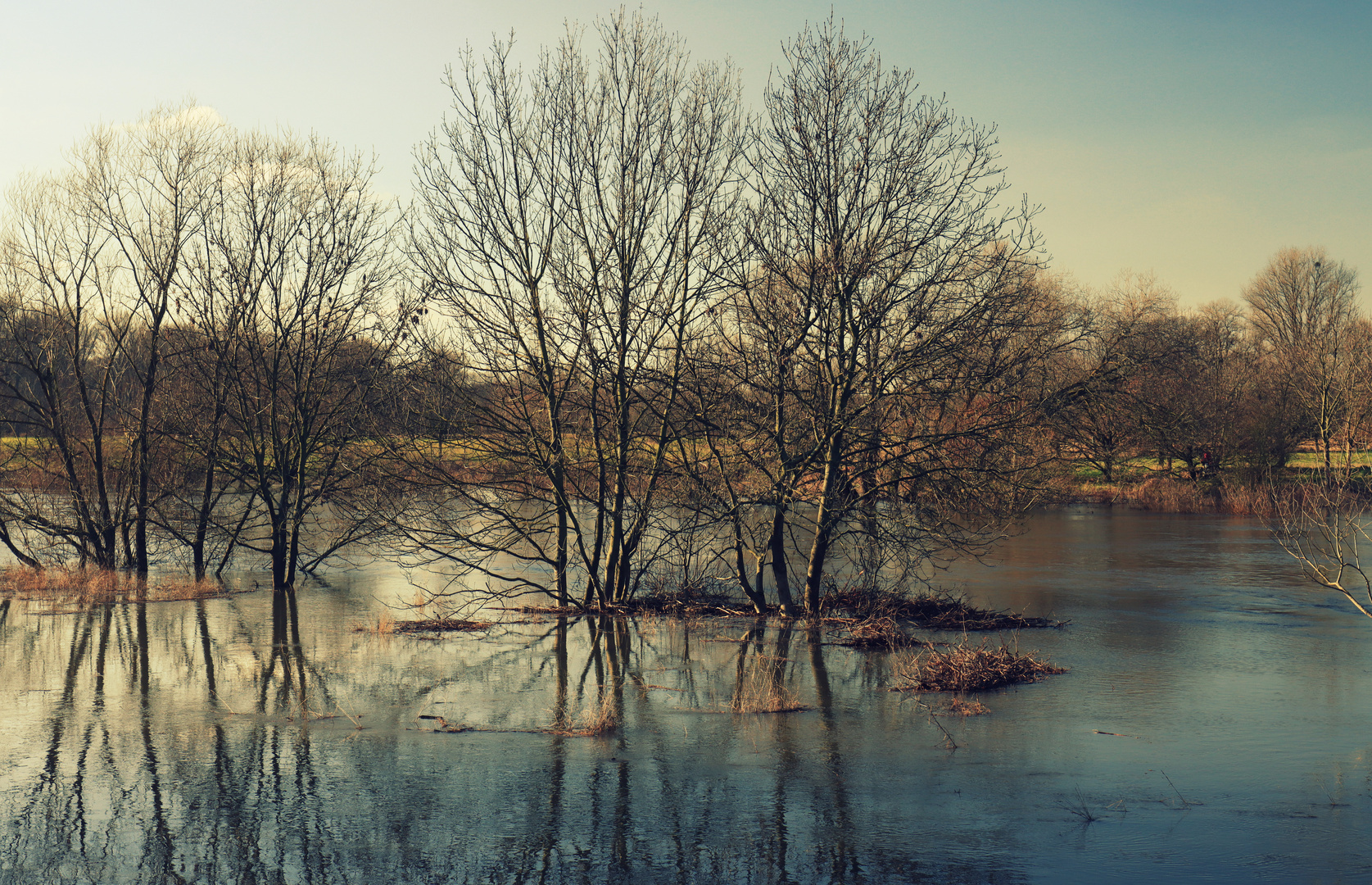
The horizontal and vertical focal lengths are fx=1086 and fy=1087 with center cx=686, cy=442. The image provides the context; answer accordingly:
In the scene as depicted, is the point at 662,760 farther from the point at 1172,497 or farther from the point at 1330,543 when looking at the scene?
the point at 1172,497

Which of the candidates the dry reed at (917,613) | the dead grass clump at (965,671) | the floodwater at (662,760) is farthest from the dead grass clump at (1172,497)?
the dead grass clump at (965,671)

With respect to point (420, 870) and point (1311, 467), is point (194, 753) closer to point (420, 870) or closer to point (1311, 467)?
point (420, 870)

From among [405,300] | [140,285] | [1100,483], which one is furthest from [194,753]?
[1100,483]

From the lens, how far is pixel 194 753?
10508 mm

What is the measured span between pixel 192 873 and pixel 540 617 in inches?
496

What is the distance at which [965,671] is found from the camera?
13586 mm

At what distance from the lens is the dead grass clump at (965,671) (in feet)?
44.5

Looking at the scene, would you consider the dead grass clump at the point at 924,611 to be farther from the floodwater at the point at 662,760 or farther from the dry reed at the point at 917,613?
the floodwater at the point at 662,760

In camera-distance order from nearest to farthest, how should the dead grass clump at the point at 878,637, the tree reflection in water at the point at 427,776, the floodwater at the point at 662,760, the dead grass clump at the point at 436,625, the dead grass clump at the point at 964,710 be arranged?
the tree reflection in water at the point at 427,776 → the floodwater at the point at 662,760 → the dead grass clump at the point at 964,710 → the dead grass clump at the point at 878,637 → the dead grass clump at the point at 436,625

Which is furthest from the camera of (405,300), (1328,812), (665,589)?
(405,300)

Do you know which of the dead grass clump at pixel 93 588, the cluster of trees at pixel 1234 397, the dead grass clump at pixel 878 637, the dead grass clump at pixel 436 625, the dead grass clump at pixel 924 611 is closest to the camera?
the dead grass clump at pixel 878 637

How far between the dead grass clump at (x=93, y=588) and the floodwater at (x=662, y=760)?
3834 mm

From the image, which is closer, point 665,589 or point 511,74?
point 511,74

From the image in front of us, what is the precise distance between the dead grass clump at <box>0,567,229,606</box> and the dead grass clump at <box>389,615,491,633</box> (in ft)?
22.2
